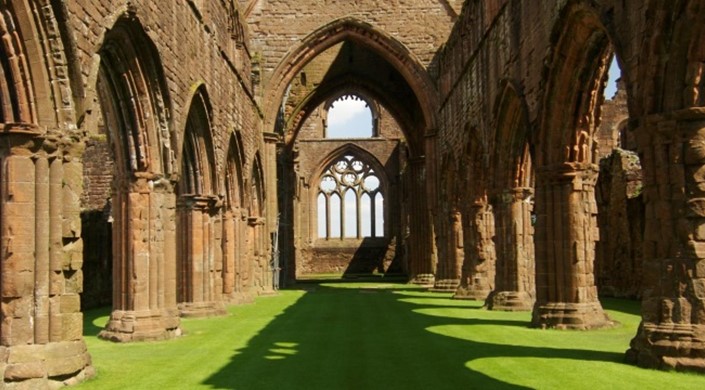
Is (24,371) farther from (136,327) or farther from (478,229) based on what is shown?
(478,229)

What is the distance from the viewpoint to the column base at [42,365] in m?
6.21

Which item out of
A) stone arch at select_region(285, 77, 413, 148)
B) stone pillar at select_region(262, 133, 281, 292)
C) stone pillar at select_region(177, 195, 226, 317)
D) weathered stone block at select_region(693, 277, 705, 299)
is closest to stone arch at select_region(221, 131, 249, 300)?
stone pillar at select_region(177, 195, 226, 317)

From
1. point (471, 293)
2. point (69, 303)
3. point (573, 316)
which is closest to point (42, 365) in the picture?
point (69, 303)

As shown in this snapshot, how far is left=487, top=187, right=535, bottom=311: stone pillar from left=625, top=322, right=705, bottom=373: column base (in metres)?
6.71

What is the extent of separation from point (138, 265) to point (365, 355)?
356 centimetres

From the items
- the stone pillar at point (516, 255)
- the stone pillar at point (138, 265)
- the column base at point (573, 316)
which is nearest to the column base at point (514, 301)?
the stone pillar at point (516, 255)

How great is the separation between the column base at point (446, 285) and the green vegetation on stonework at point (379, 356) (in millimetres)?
7235

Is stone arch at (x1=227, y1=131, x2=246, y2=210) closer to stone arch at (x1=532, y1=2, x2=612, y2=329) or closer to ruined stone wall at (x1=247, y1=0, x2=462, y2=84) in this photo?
ruined stone wall at (x1=247, y1=0, x2=462, y2=84)

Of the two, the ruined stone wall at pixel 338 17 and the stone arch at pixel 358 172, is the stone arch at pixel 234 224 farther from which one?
the stone arch at pixel 358 172

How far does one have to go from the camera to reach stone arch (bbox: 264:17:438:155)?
74.3 ft

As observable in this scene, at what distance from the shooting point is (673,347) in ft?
22.0

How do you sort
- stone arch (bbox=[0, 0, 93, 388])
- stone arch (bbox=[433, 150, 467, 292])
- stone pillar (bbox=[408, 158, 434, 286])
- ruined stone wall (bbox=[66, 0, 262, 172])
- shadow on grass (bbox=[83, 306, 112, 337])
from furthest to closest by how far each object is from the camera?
stone pillar (bbox=[408, 158, 434, 286]) < stone arch (bbox=[433, 150, 467, 292]) < shadow on grass (bbox=[83, 306, 112, 337]) < ruined stone wall (bbox=[66, 0, 262, 172]) < stone arch (bbox=[0, 0, 93, 388])

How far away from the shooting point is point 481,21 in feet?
53.3

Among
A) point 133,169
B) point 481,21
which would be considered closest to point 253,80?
point 481,21
